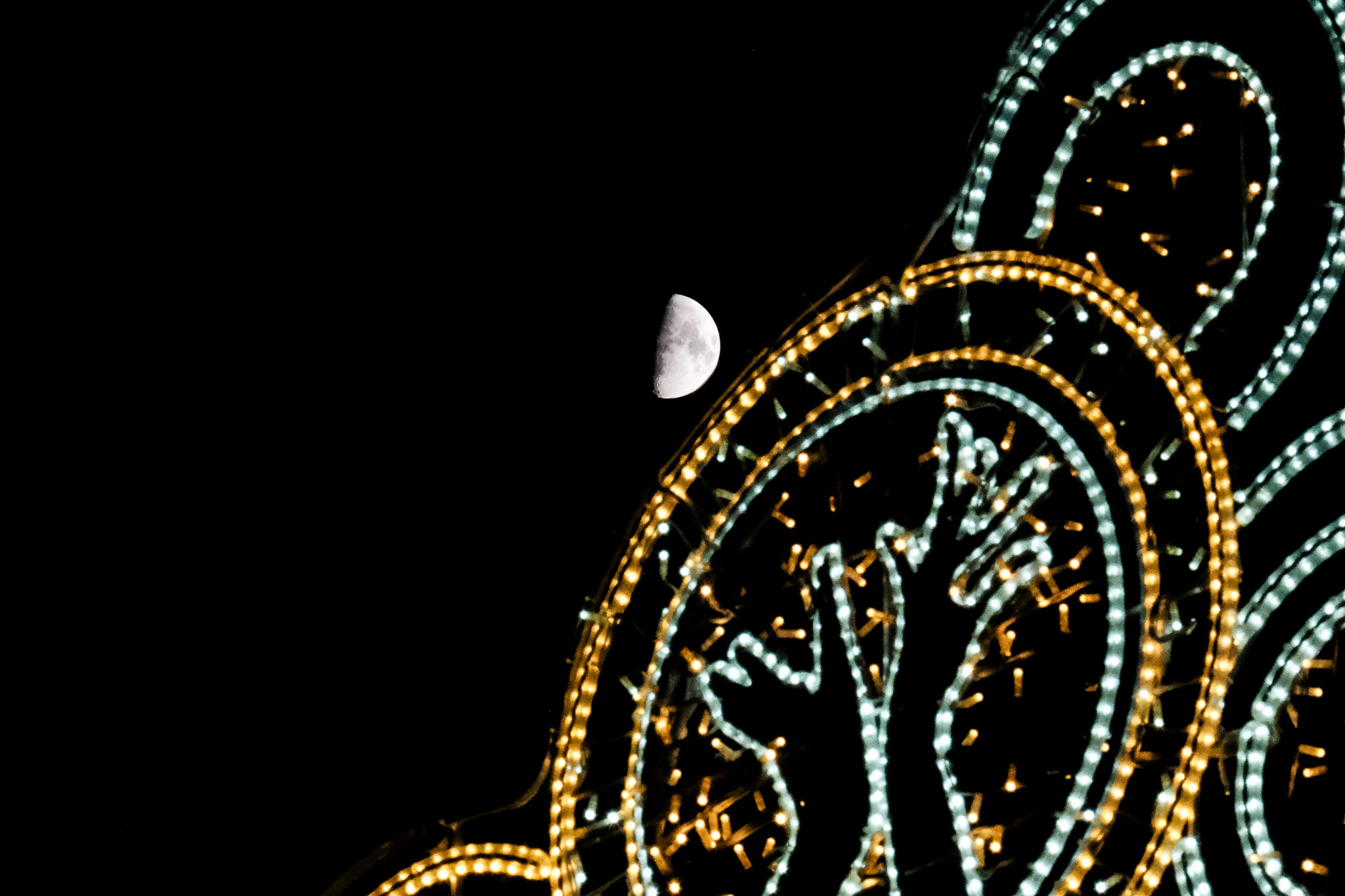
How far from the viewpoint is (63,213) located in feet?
9.75

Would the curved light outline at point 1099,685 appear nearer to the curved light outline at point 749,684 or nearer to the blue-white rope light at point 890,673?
the blue-white rope light at point 890,673

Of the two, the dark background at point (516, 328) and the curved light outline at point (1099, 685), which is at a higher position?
the dark background at point (516, 328)

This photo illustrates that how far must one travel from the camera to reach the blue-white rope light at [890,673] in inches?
58.6

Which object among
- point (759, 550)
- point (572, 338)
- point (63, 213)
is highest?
point (63, 213)

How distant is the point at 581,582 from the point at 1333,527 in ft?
6.45

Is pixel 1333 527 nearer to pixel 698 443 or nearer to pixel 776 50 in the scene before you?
pixel 698 443

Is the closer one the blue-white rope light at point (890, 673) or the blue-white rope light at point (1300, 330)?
the blue-white rope light at point (890, 673)

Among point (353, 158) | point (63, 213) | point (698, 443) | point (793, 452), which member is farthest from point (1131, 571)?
point (63, 213)

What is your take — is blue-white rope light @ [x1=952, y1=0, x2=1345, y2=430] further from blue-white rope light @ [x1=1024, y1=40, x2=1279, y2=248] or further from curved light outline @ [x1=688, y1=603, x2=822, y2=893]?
curved light outline @ [x1=688, y1=603, x2=822, y2=893]

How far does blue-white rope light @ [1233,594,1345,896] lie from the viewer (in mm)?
1532

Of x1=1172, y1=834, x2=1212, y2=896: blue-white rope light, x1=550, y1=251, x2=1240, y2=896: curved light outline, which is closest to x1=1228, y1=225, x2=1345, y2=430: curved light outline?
x1=550, y1=251, x2=1240, y2=896: curved light outline

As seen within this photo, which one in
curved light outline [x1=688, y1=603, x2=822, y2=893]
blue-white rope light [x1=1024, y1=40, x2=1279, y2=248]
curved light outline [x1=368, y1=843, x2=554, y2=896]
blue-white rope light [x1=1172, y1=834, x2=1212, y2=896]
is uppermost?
blue-white rope light [x1=1024, y1=40, x2=1279, y2=248]

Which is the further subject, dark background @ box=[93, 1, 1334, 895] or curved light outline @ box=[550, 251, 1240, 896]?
dark background @ box=[93, 1, 1334, 895]

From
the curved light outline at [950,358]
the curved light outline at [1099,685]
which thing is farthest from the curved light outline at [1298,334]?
the curved light outline at [1099,685]
